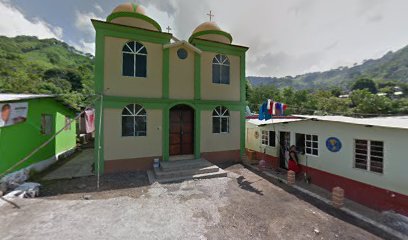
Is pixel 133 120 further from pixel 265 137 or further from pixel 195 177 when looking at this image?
pixel 265 137

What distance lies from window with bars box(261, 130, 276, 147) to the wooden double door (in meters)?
5.03

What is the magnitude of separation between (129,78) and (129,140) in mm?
3225

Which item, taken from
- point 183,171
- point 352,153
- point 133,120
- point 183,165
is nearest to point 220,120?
point 183,165

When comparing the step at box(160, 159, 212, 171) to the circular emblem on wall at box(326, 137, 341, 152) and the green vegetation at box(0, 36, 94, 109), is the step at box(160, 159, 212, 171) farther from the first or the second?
the circular emblem on wall at box(326, 137, 341, 152)

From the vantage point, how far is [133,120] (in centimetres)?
955

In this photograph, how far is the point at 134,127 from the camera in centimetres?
956

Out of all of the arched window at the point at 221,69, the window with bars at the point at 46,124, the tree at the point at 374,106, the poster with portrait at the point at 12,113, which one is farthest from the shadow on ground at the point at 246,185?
the tree at the point at 374,106

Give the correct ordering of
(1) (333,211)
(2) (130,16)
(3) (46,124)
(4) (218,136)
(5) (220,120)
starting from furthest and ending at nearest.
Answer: (5) (220,120) < (4) (218,136) < (3) (46,124) < (2) (130,16) < (1) (333,211)

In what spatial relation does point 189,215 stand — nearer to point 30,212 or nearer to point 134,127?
point 30,212

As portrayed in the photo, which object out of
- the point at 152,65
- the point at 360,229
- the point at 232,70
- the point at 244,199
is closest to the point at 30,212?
the point at 244,199

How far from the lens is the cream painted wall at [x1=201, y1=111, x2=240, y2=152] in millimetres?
11156

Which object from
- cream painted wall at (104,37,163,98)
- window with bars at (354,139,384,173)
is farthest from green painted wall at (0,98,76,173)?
window with bars at (354,139,384,173)

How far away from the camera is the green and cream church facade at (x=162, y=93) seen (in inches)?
355

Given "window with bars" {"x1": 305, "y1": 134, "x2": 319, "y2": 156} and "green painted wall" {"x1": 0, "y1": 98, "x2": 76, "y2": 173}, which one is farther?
"window with bars" {"x1": 305, "y1": 134, "x2": 319, "y2": 156}
